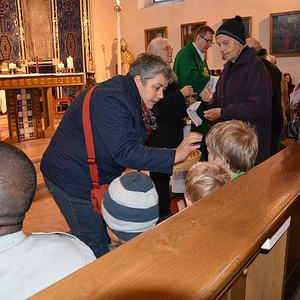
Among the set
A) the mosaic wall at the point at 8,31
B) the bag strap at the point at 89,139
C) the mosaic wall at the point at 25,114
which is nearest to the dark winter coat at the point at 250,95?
the bag strap at the point at 89,139

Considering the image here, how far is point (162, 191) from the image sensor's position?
3551mm

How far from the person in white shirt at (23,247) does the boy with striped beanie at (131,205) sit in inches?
17.2

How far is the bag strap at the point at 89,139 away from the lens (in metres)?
1.93

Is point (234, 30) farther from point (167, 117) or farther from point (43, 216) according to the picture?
point (43, 216)

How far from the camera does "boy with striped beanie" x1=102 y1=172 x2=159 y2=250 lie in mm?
1561

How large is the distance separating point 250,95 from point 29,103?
222 inches

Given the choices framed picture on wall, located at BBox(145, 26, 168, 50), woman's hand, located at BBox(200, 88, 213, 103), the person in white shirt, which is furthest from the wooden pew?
framed picture on wall, located at BBox(145, 26, 168, 50)

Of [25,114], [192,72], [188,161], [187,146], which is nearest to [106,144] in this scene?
[187,146]

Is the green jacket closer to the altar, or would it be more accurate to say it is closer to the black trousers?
the black trousers

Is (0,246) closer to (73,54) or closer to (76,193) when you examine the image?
(76,193)

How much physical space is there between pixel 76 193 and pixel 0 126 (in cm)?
820

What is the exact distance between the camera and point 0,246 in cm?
102

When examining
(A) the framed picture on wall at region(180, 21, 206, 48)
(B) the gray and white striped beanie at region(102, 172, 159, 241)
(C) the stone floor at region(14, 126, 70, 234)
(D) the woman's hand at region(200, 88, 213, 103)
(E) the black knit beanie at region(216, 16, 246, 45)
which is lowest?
(C) the stone floor at region(14, 126, 70, 234)

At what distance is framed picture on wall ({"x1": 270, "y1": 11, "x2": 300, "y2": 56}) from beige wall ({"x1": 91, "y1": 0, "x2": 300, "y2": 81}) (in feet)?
0.42
